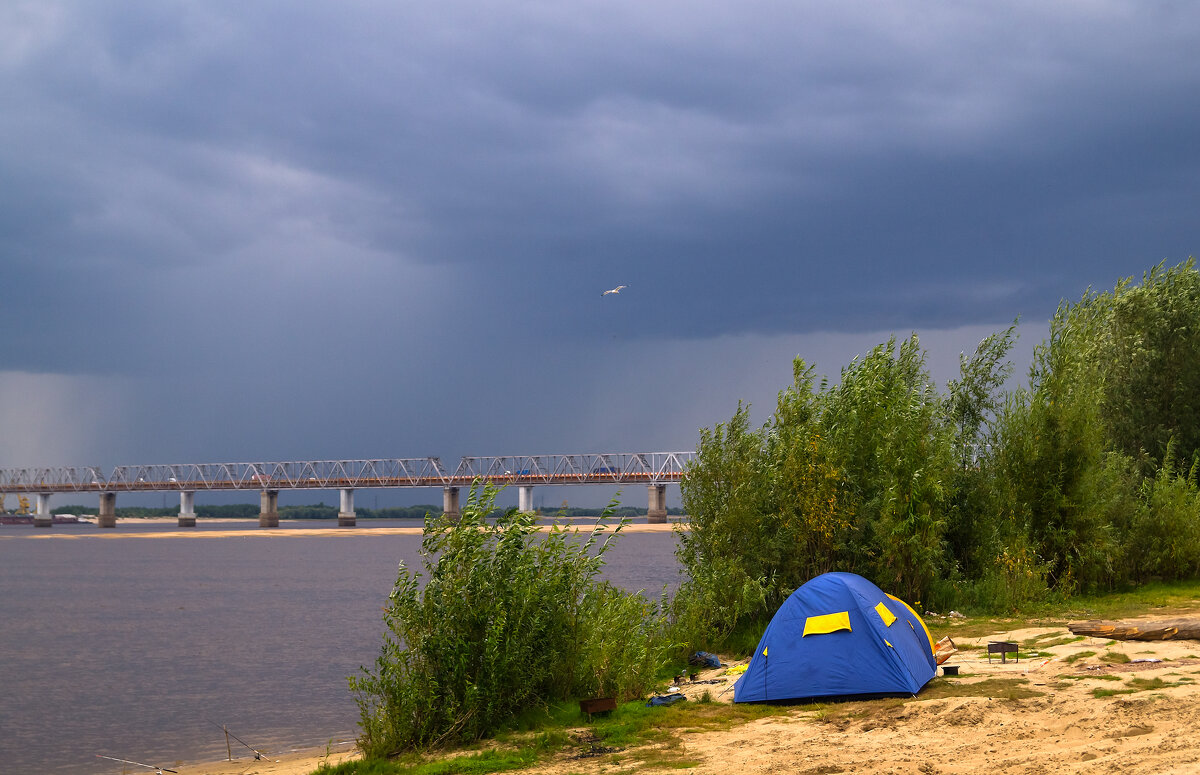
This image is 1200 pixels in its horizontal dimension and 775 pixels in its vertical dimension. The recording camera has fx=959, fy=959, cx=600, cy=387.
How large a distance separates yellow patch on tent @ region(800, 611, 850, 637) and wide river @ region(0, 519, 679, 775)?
1142 centimetres

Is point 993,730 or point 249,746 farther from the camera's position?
point 249,746

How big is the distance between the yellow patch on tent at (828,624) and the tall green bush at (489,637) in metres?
3.75

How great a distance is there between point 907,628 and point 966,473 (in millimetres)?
14787

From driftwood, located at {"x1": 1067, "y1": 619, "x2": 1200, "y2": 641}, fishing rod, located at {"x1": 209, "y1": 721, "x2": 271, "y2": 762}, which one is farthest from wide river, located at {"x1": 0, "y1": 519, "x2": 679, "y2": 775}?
driftwood, located at {"x1": 1067, "y1": 619, "x2": 1200, "y2": 641}

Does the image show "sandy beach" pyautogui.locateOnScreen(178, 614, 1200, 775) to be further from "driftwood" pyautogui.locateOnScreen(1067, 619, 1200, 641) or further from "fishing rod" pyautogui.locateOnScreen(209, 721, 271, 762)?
"driftwood" pyautogui.locateOnScreen(1067, 619, 1200, 641)

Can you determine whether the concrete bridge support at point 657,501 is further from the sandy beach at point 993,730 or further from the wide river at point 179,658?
the sandy beach at point 993,730

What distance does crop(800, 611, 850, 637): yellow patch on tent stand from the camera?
17.8m

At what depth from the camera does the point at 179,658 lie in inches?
1404

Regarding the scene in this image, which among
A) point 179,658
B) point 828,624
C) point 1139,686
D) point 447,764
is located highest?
point 828,624

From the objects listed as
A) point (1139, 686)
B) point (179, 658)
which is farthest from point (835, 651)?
point (179, 658)

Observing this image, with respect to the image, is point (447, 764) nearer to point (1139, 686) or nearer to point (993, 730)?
point (993, 730)

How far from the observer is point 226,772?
19.0m

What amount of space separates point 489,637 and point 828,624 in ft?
20.6

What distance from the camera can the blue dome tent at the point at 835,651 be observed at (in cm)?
1733
